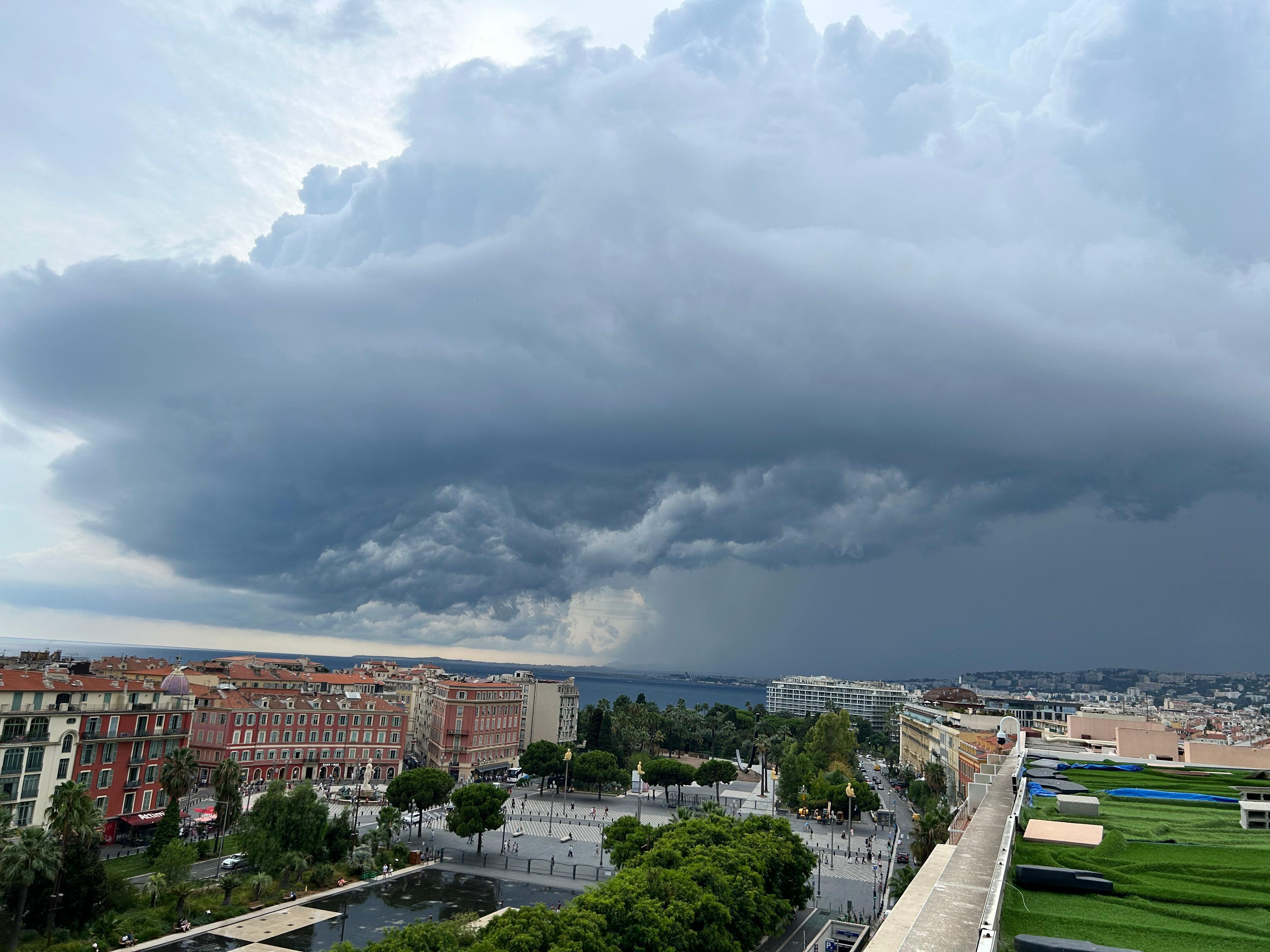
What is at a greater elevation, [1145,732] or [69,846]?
[1145,732]

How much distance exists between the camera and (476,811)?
65.2 metres

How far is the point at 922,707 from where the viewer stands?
134 m

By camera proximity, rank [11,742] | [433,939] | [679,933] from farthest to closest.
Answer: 1. [11,742]
2. [679,933]
3. [433,939]

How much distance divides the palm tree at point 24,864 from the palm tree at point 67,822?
48 centimetres

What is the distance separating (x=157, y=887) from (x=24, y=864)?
355 inches

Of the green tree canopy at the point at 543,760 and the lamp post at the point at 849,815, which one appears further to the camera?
the green tree canopy at the point at 543,760

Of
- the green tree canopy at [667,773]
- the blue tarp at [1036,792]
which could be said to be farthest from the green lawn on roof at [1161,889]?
the green tree canopy at [667,773]

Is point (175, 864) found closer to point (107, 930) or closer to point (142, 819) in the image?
point (107, 930)

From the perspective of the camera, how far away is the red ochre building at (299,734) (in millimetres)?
93438

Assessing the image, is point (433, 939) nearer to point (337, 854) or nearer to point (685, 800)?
point (337, 854)

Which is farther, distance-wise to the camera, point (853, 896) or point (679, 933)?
point (853, 896)

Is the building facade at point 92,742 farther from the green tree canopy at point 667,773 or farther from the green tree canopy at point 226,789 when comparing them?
the green tree canopy at point 667,773

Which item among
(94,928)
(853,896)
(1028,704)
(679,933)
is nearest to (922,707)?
(1028,704)

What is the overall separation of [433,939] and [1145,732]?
44.8 meters
